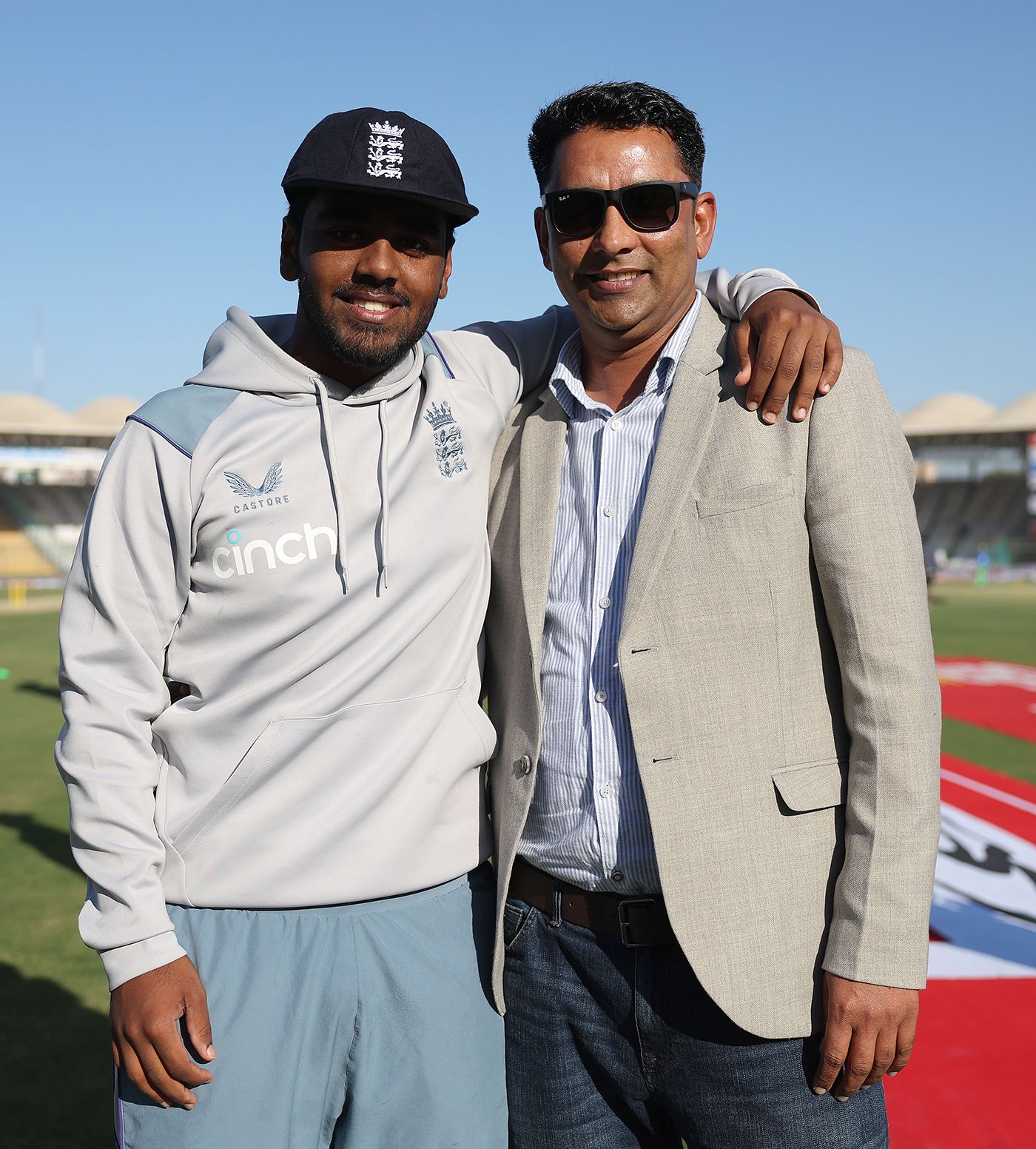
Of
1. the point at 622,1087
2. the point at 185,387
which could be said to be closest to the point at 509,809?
the point at 622,1087

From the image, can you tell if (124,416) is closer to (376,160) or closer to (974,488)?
(974,488)

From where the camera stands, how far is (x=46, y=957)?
17.7 feet

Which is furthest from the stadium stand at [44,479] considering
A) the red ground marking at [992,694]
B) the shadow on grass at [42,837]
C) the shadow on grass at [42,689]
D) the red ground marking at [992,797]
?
the red ground marking at [992,797]

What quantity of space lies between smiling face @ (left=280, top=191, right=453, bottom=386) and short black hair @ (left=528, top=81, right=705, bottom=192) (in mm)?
372

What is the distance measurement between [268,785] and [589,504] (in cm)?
91

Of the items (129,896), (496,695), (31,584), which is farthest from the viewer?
(31,584)

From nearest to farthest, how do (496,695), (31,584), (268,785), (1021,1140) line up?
(268,785), (496,695), (1021,1140), (31,584)

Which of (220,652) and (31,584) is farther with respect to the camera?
(31,584)

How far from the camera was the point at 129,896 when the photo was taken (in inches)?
80.3

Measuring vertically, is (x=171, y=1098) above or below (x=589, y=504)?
below

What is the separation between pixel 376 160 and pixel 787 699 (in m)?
1.41

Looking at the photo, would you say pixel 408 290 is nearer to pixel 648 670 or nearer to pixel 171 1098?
pixel 648 670

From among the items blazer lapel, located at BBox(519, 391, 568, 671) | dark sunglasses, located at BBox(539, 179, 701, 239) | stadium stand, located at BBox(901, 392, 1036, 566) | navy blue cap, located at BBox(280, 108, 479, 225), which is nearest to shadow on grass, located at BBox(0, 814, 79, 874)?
blazer lapel, located at BBox(519, 391, 568, 671)

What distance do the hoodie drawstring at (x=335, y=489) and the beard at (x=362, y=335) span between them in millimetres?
100
